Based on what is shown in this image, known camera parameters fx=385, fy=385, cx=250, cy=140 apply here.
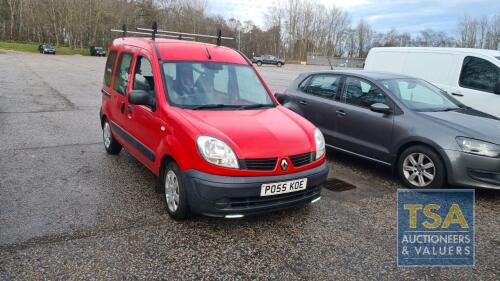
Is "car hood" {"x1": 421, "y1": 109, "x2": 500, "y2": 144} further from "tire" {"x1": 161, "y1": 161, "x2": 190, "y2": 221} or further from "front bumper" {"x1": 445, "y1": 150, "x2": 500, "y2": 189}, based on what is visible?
"tire" {"x1": 161, "y1": 161, "x2": 190, "y2": 221}

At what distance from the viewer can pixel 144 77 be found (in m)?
4.82

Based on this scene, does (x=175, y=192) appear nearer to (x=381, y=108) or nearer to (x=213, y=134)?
(x=213, y=134)

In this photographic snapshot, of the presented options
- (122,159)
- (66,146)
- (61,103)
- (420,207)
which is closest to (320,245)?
(420,207)

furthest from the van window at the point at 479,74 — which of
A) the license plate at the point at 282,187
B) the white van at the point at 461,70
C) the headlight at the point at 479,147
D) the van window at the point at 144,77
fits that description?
the van window at the point at 144,77

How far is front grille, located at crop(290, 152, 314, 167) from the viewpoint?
3784 millimetres

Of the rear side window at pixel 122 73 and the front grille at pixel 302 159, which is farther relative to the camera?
the rear side window at pixel 122 73

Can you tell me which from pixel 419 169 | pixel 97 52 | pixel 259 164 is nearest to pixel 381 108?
pixel 419 169

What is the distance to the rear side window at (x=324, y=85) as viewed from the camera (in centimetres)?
650

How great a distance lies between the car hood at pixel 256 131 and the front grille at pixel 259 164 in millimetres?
38

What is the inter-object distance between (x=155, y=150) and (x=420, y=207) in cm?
321

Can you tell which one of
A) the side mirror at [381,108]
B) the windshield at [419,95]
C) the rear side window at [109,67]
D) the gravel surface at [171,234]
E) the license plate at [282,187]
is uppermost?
the rear side window at [109,67]

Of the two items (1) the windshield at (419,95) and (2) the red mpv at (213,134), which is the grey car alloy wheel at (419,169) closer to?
(1) the windshield at (419,95)

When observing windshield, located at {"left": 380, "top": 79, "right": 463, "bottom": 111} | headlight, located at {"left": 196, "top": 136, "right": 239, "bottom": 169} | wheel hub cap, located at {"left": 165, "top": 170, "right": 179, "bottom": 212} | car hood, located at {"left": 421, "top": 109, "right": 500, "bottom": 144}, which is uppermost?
windshield, located at {"left": 380, "top": 79, "right": 463, "bottom": 111}

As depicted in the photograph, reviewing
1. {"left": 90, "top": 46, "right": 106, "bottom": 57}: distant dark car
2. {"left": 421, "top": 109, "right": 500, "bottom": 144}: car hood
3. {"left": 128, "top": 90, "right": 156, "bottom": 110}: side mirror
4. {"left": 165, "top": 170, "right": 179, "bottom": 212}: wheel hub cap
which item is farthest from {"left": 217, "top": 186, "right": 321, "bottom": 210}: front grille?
{"left": 90, "top": 46, "right": 106, "bottom": 57}: distant dark car
